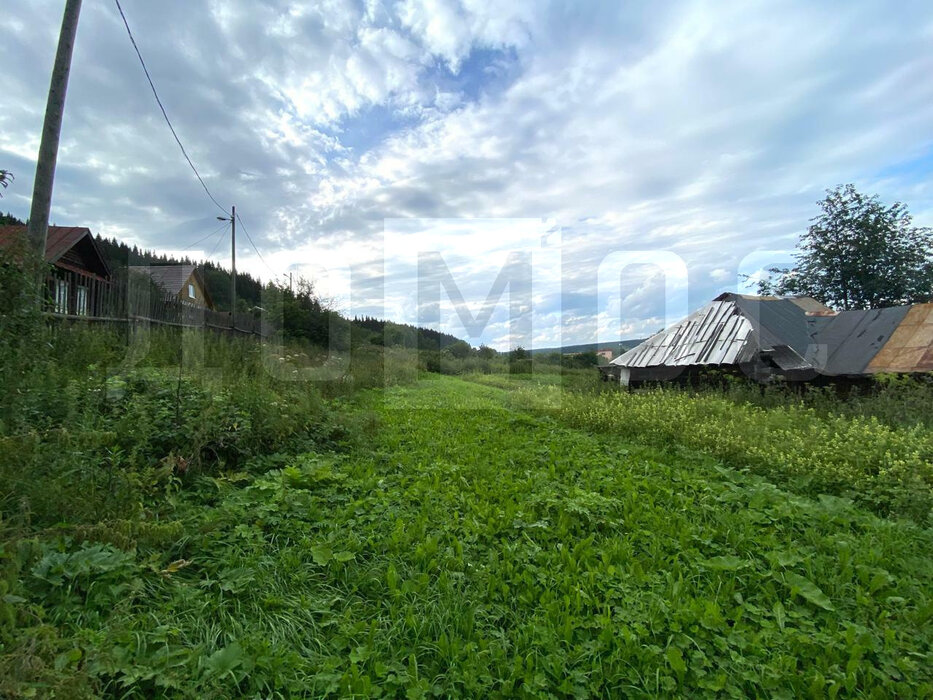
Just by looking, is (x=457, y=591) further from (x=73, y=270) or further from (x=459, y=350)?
(x=459, y=350)

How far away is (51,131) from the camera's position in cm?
424

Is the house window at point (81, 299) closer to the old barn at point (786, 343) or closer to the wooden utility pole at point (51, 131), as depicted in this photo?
the wooden utility pole at point (51, 131)

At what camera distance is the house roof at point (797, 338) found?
8.21 metres

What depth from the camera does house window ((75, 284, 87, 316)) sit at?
22.7ft

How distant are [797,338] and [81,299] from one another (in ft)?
44.8

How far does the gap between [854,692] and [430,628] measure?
1765mm

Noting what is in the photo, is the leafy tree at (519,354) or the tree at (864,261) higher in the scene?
the tree at (864,261)

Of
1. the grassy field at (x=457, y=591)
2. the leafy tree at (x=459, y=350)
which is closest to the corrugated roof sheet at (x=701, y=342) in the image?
the grassy field at (x=457, y=591)

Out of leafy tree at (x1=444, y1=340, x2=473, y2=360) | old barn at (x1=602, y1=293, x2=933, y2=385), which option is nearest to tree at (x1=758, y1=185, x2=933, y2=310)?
old barn at (x1=602, y1=293, x2=933, y2=385)

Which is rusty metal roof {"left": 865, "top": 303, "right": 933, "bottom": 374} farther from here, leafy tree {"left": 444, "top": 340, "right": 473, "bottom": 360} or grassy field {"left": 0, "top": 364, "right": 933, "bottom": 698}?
leafy tree {"left": 444, "top": 340, "right": 473, "bottom": 360}

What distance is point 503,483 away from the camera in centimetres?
397

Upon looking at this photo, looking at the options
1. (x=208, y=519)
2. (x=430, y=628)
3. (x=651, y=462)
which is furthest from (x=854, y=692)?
(x=208, y=519)

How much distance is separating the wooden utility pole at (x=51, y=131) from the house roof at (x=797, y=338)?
10491mm

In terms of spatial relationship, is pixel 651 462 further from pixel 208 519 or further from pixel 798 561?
pixel 208 519
